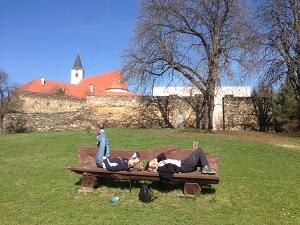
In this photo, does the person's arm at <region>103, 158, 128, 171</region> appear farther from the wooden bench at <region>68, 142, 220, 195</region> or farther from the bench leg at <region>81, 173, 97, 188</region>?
the bench leg at <region>81, 173, 97, 188</region>

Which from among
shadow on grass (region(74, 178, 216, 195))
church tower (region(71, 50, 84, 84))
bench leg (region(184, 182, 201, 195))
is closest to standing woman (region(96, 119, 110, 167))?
shadow on grass (region(74, 178, 216, 195))

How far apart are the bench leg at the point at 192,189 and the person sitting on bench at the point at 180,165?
239mm

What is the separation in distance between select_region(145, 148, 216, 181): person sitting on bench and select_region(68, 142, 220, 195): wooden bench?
0.30 ft

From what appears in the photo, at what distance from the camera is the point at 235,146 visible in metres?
10.8

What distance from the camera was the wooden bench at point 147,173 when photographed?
4708 millimetres

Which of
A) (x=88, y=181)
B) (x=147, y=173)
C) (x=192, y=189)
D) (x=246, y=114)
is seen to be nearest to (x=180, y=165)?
(x=192, y=189)

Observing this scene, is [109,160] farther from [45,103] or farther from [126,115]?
[45,103]

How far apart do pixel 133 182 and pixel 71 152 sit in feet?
14.9

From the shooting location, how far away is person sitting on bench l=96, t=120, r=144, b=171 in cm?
507

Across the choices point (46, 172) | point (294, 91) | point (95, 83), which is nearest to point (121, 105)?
point (294, 91)

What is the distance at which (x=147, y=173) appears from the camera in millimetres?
4844

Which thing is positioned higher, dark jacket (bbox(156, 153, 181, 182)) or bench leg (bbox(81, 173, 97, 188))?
dark jacket (bbox(156, 153, 181, 182))

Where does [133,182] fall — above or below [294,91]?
below

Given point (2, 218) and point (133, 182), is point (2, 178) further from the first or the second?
point (133, 182)
